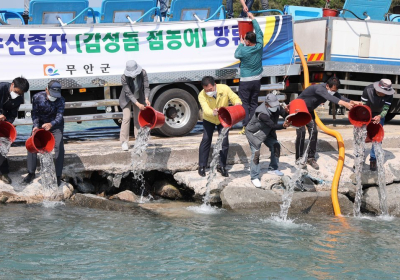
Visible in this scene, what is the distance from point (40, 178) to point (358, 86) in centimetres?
726

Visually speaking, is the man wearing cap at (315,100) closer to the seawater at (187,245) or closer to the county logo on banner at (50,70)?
the seawater at (187,245)

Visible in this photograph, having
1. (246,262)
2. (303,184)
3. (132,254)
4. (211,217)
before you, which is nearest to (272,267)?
(246,262)

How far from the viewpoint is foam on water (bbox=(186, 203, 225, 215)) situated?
29.7 ft

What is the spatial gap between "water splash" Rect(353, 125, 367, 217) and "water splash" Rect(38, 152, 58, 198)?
4420mm

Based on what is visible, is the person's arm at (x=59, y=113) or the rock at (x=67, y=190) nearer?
the person's arm at (x=59, y=113)

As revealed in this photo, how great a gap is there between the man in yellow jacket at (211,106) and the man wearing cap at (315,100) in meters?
1.18

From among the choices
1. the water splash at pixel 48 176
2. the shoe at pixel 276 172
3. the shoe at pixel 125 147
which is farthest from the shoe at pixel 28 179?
the shoe at pixel 276 172

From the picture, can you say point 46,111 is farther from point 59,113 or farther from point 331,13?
point 331,13

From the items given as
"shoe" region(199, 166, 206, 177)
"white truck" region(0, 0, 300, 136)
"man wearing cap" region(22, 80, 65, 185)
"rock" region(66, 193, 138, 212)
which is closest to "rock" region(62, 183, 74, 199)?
"rock" region(66, 193, 138, 212)

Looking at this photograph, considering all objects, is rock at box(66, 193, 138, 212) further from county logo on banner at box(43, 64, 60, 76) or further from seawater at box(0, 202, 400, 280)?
county logo on banner at box(43, 64, 60, 76)

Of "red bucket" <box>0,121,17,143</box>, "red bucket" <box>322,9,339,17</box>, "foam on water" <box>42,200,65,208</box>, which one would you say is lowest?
"foam on water" <box>42,200,65,208</box>

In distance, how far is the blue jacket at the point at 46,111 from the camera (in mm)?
9266

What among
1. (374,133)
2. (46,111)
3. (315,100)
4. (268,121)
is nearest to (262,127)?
→ (268,121)

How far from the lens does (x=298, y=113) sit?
935 centimetres
